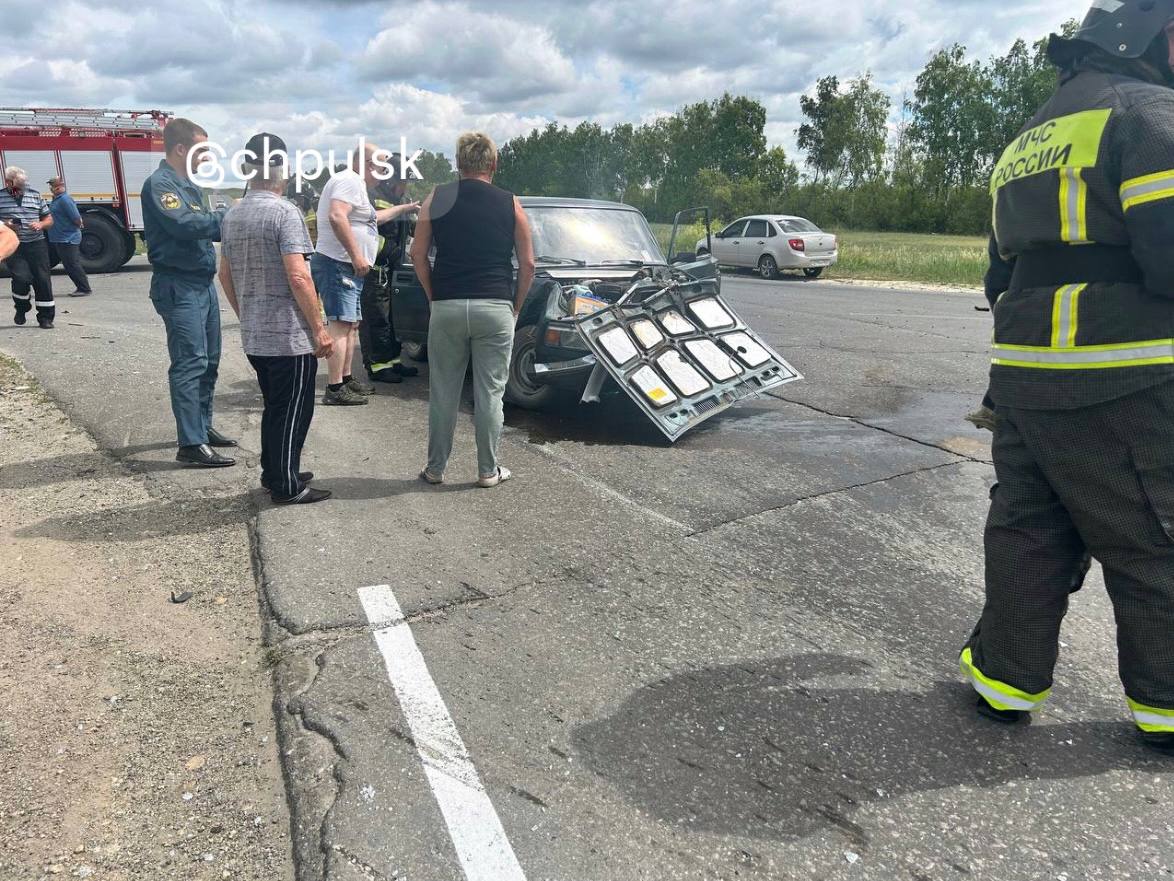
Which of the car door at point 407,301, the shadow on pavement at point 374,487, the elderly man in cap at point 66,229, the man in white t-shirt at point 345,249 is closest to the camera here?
the shadow on pavement at point 374,487

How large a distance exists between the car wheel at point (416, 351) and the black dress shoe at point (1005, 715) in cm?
645

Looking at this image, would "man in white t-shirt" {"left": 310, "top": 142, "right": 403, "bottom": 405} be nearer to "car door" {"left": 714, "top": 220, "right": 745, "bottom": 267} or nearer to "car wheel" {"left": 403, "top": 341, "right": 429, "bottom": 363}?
"car wheel" {"left": 403, "top": 341, "right": 429, "bottom": 363}

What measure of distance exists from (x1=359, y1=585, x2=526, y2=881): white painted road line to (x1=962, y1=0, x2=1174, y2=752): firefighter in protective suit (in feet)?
5.29

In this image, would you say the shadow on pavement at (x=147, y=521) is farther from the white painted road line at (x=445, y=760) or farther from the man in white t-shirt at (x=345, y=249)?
the man in white t-shirt at (x=345, y=249)

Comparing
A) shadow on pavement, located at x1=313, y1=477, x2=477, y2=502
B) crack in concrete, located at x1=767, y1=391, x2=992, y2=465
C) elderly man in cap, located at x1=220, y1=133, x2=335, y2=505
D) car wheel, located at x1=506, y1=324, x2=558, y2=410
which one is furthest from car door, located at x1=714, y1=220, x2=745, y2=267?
elderly man in cap, located at x1=220, y1=133, x2=335, y2=505

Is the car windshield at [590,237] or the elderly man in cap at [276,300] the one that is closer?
the elderly man in cap at [276,300]

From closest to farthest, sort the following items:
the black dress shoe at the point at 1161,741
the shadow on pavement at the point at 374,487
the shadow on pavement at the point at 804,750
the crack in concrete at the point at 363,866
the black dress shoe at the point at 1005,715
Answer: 1. the crack in concrete at the point at 363,866
2. the shadow on pavement at the point at 804,750
3. the black dress shoe at the point at 1161,741
4. the black dress shoe at the point at 1005,715
5. the shadow on pavement at the point at 374,487

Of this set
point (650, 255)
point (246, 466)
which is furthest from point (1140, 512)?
point (650, 255)

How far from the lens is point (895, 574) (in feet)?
12.3

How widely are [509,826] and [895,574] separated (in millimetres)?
2290

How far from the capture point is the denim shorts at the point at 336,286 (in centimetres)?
641

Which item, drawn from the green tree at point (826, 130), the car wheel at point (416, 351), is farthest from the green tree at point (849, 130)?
the car wheel at point (416, 351)

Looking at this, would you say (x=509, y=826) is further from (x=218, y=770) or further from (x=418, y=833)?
(x=218, y=770)

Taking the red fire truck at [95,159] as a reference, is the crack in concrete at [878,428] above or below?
below
